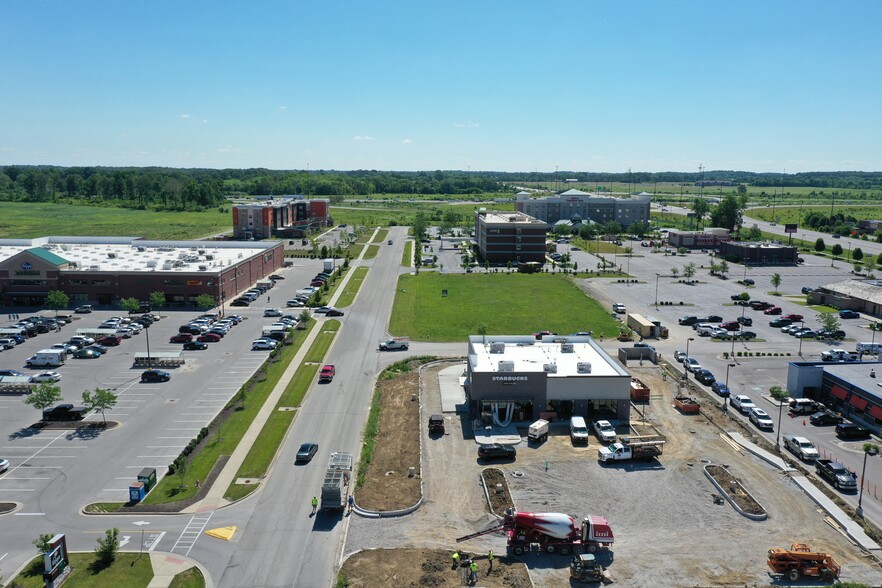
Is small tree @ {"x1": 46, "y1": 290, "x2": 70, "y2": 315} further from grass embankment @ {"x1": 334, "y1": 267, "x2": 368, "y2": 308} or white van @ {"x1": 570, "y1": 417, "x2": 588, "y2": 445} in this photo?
white van @ {"x1": 570, "y1": 417, "x2": 588, "y2": 445}

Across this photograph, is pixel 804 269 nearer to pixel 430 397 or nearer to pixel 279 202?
pixel 430 397

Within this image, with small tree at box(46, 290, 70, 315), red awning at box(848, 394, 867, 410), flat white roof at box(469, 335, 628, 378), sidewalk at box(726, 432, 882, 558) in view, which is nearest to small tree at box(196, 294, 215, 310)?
small tree at box(46, 290, 70, 315)

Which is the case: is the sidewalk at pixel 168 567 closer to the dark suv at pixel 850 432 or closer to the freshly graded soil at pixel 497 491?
the freshly graded soil at pixel 497 491

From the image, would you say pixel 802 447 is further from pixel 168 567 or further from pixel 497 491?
pixel 168 567

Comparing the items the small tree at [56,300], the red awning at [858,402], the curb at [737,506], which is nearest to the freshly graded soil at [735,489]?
the curb at [737,506]

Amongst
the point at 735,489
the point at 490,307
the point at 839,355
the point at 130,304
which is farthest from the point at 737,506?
the point at 130,304

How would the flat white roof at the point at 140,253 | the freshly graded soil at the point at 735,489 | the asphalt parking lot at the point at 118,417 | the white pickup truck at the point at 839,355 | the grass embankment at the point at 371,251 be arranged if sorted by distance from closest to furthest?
the freshly graded soil at the point at 735,489
the asphalt parking lot at the point at 118,417
the white pickup truck at the point at 839,355
the flat white roof at the point at 140,253
the grass embankment at the point at 371,251

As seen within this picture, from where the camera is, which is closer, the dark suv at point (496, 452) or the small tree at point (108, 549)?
the small tree at point (108, 549)

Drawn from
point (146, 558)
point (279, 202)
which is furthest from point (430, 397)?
point (279, 202)
